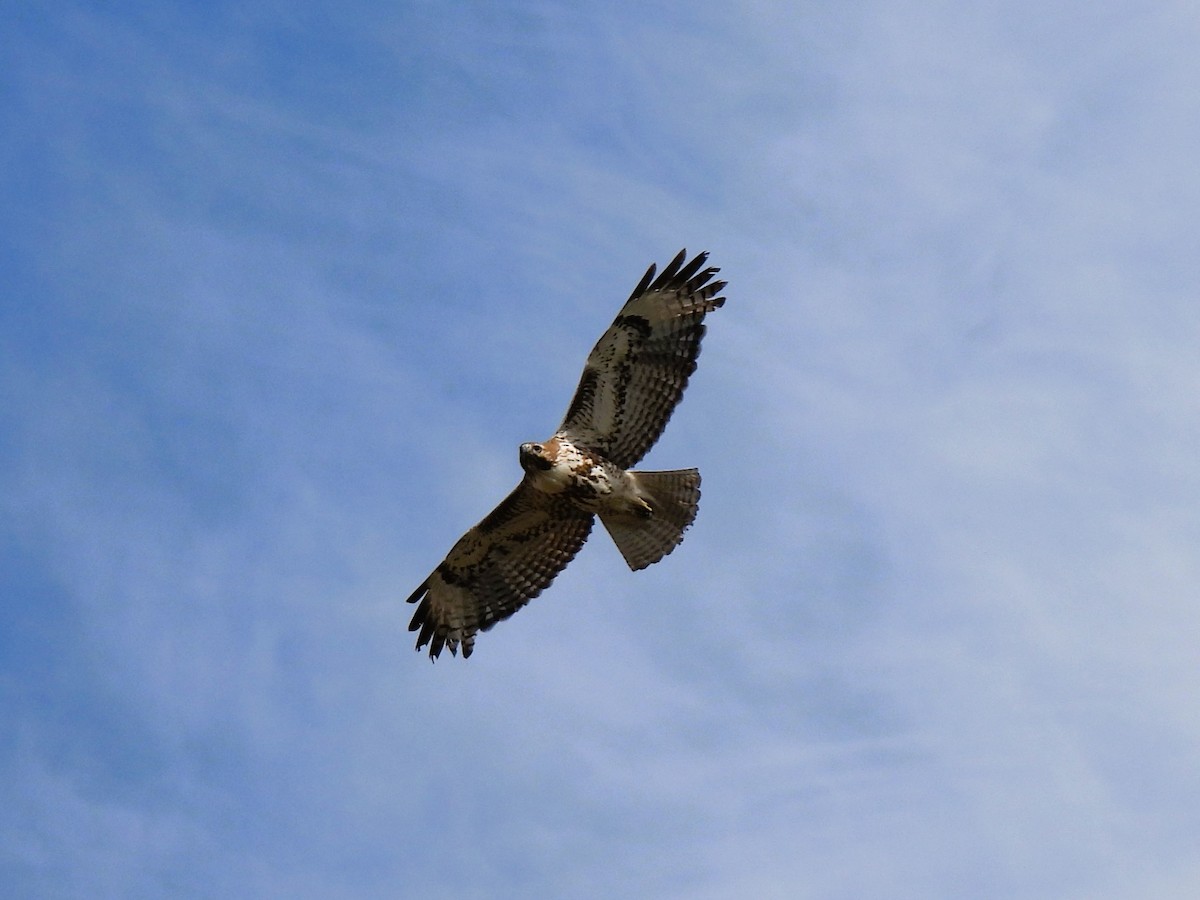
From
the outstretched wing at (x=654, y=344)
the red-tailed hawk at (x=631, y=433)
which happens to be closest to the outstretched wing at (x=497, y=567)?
the red-tailed hawk at (x=631, y=433)

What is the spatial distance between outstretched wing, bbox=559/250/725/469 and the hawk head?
63 centimetres

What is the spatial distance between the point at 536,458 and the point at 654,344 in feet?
4.83

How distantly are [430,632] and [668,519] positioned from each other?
2.82 metres

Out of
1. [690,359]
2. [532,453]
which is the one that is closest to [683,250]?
[690,359]

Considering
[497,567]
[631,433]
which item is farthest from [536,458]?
[497,567]

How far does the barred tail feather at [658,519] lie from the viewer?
57.3 feet

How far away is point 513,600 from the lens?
18562mm

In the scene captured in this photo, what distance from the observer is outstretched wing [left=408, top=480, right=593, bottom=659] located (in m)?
18.1

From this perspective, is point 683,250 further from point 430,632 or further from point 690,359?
point 430,632

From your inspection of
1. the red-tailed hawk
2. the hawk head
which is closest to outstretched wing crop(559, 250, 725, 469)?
the red-tailed hawk

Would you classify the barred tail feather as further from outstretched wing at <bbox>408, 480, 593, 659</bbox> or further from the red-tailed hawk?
outstretched wing at <bbox>408, 480, 593, 659</bbox>

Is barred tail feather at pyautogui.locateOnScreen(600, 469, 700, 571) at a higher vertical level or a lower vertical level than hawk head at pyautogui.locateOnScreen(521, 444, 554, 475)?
lower

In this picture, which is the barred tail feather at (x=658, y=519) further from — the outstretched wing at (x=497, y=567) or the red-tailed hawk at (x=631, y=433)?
the outstretched wing at (x=497, y=567)

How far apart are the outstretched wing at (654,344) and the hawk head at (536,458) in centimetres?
63
